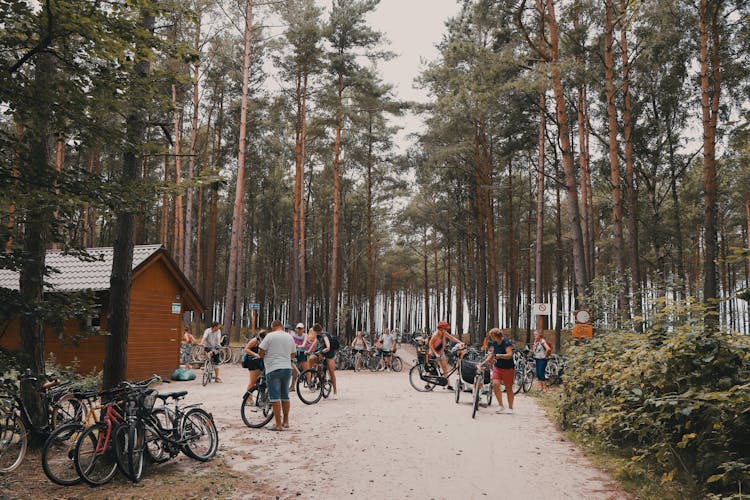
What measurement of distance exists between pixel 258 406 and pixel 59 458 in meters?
3.70

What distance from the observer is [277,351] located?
859 cm

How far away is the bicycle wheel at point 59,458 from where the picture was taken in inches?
212

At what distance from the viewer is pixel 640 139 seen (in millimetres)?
22156

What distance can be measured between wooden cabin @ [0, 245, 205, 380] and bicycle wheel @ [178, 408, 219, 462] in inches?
351

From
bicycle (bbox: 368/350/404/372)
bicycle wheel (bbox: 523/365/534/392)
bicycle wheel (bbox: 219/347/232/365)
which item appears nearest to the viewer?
bicycle wheel (bbox: 523/365/534/392)

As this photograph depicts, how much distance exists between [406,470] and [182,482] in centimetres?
254

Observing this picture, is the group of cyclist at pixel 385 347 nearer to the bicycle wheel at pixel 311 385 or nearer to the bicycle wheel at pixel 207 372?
the bicycle wheel at pixel 207 372

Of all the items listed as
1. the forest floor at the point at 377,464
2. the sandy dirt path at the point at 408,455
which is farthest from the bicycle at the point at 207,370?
the forest floor at the point at 377,464

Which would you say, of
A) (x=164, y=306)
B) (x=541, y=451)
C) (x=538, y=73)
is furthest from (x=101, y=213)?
(x=164, y=306)

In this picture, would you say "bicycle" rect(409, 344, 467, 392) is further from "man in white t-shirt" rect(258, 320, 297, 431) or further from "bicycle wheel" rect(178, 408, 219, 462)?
"bicycle wheel" rect(178, 408, 219, 462)

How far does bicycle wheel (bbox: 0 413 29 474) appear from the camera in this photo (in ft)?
20.3

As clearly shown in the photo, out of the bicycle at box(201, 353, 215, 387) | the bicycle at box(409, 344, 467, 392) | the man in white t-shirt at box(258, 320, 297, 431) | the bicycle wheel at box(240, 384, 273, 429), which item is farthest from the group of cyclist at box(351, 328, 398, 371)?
the man in white t-shirt at box(258, 320, 297, 431)

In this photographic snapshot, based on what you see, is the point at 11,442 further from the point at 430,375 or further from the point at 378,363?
the point at 378,363

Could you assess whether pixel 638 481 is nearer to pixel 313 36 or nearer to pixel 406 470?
pixel 406 470
